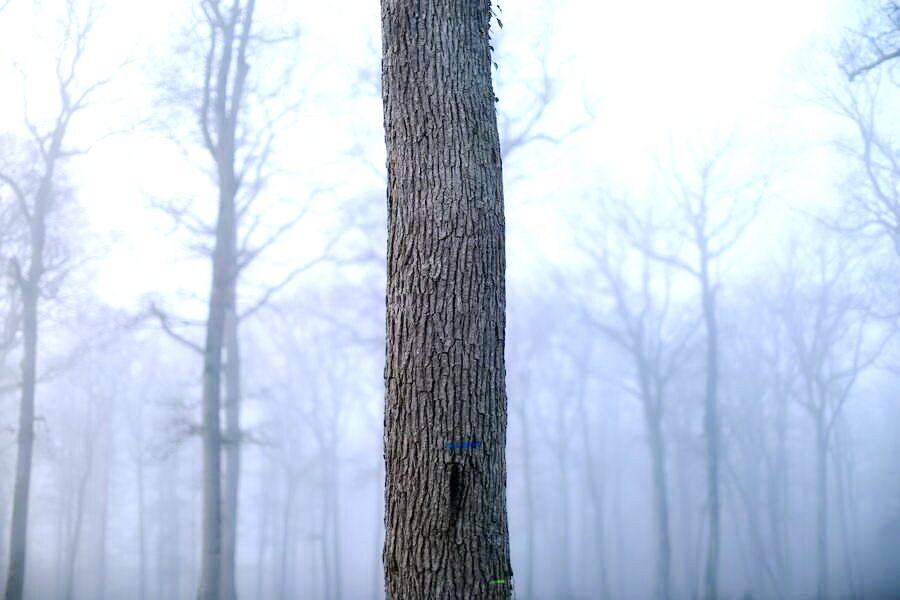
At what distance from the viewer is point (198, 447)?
5324 millimetres

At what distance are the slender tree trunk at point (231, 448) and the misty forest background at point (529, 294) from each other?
33 millimetres

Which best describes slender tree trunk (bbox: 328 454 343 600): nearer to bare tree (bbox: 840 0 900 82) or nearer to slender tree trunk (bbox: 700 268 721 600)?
slender tree trunk (bbox: 700 268 721 600)

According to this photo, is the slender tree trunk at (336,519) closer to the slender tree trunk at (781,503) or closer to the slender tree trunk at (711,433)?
the slender tree trunk at (711,433)

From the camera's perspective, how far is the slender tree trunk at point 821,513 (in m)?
5.94

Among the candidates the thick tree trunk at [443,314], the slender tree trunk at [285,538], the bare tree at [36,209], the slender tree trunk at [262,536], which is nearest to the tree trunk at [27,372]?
the bare tree at [36,209]

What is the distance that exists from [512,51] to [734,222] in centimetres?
216

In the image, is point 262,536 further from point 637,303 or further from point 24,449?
point 637,303

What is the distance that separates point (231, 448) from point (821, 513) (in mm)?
4298

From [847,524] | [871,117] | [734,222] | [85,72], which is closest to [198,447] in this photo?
[85,72]

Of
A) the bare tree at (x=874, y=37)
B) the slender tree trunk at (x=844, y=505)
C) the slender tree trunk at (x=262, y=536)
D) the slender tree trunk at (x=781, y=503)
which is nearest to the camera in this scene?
the slender tree trunk at (x=262, y=536)

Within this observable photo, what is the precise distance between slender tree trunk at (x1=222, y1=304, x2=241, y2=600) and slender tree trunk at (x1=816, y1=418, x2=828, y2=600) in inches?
165

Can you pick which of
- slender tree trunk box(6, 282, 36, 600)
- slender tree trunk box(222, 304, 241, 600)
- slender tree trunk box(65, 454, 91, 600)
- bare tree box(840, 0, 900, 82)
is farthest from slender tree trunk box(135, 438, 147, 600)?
bare tree box(840, 0, 900, 82)

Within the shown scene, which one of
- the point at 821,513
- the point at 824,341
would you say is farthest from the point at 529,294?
the point at 821,513

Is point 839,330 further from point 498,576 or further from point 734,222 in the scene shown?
point 498,576
